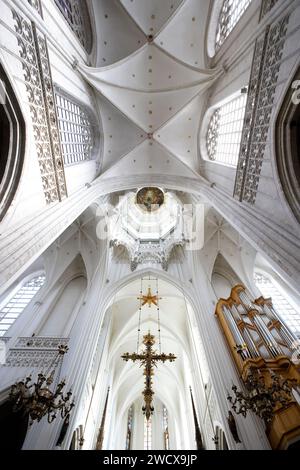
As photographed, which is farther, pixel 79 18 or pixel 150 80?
pixel 150 80

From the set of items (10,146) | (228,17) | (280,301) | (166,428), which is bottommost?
(10,146)

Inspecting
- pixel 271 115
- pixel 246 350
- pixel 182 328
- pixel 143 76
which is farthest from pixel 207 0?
→ pixel 182 328

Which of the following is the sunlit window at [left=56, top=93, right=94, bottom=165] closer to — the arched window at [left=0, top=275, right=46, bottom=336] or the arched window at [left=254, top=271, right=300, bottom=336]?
the arched window at [left=0, top=275, right=46, bottom=336]

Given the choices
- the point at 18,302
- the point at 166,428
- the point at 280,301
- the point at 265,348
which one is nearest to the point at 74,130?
the point at 18,302

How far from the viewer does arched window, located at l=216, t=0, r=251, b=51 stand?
875 centimetres

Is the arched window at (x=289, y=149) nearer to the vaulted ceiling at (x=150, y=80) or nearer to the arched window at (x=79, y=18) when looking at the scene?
the vaulted ceiling at (x=150, y=80)

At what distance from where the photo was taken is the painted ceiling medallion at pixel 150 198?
17484mm

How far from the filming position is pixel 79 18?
968 centimetres

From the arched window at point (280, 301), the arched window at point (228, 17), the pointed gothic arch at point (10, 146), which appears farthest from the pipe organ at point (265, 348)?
the arched window at point (228, 17)

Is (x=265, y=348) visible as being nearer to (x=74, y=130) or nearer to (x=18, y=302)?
(x=18, y=302)

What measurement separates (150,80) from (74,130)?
5.29 meters

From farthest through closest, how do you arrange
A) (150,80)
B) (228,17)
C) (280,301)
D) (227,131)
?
(150,80)
(280,301)
(227,131)
(228,17)

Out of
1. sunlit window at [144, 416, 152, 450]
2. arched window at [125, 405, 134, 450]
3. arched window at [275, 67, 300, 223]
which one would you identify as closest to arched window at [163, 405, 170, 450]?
sunlit window at [144, 416, 152, 450]

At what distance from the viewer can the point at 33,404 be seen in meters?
5.03
